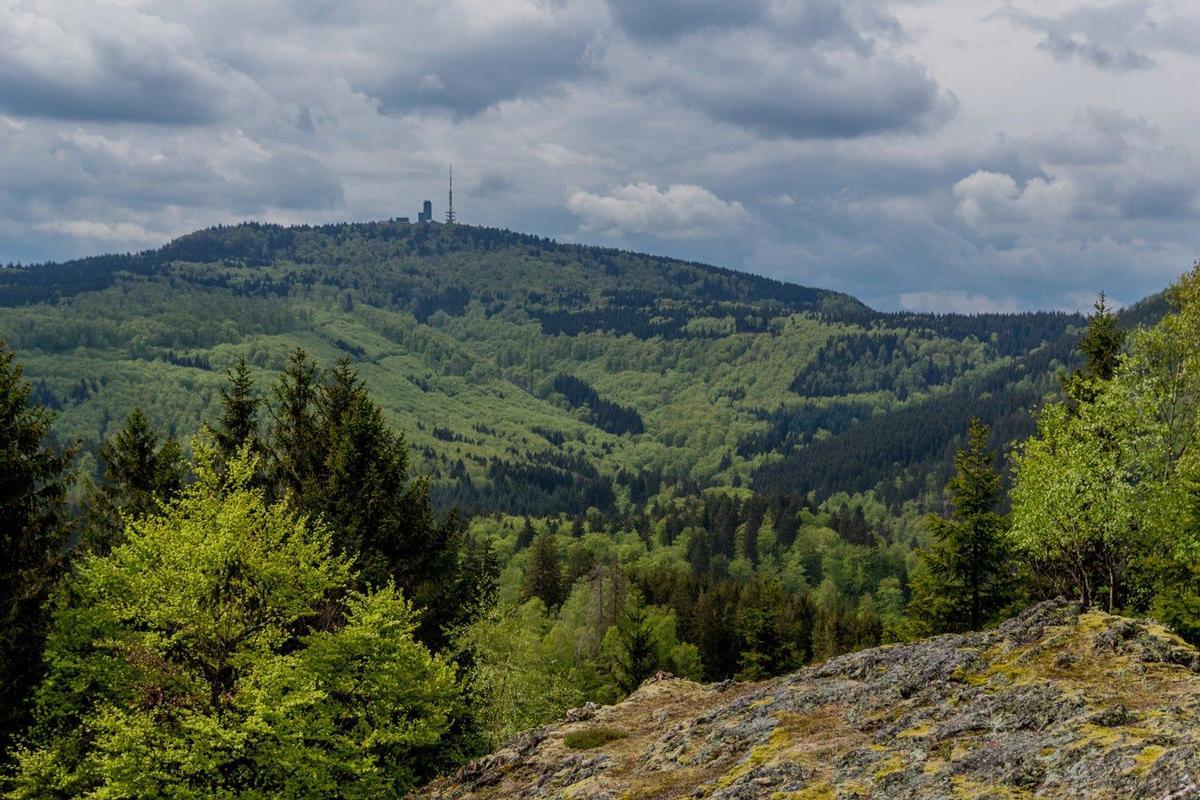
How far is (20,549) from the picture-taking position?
117 ft

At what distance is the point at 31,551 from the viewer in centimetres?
3628

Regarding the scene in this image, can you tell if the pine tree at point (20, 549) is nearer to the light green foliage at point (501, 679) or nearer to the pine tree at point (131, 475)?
the pine tree at point (131, 475)

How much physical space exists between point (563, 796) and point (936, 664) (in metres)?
13.0

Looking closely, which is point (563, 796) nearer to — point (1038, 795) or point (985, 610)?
point (1038, 795)

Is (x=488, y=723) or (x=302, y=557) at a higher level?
(x=302, y=557)

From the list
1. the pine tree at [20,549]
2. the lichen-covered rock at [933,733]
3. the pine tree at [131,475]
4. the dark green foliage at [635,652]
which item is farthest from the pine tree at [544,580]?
the pine tree at [20,549]

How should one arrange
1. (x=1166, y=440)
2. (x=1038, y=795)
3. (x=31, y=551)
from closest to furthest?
(x=1038, y=795)
(x=31, y=551)
(x=1166, y=440)

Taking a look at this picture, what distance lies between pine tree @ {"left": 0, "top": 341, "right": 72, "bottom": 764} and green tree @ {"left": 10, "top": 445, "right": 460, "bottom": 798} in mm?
1399

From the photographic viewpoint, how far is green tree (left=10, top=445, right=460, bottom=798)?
98.3 ft

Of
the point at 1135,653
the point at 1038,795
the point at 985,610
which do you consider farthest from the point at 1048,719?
the point at 985,610

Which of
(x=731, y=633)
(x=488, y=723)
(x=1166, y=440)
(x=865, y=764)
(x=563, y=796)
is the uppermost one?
(x=1166, y=440)

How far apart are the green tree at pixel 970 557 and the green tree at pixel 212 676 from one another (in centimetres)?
3327

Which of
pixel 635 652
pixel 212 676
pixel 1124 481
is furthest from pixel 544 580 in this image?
pixel 1124 481

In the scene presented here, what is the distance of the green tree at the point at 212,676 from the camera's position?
29969 mm
